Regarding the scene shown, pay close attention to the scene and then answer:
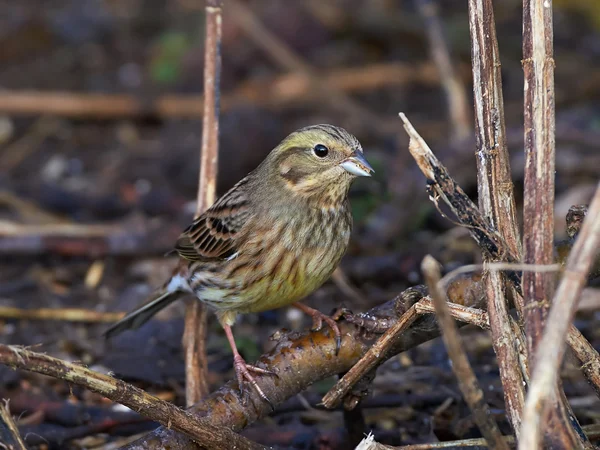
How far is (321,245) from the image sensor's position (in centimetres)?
391

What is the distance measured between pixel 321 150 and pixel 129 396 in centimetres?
162

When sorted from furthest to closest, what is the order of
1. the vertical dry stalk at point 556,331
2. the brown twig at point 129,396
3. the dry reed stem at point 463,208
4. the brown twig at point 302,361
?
the brown twig at point 302,361 → the dry reed stem at point 463,208 → the brown twig at point 129,396 → the vertical dry stalk at point 556,331

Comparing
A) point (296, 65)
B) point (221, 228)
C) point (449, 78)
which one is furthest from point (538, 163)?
point (296, 65)

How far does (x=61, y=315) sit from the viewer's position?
5066 mm

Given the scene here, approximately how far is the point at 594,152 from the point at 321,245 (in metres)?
3.11

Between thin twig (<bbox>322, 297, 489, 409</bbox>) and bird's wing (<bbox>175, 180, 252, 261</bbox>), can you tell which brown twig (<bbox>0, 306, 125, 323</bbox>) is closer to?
bird's wing (<bbox>175, 180, 252, 261</bbox>)

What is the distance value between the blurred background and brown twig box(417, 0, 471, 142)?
2 centimetres

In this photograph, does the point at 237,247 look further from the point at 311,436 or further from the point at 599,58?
the point at 599,58

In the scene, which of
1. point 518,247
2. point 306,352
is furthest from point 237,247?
point 518,247

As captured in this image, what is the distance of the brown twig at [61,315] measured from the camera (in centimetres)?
504

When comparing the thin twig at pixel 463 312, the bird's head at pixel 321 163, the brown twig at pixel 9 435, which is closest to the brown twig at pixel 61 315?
the bird's head at pixel 321 163

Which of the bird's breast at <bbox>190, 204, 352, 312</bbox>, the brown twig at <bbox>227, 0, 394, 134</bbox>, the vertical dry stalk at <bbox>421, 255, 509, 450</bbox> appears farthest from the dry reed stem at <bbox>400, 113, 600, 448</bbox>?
the brown twig at <bbox>227, 0, 394, 134</bbox>

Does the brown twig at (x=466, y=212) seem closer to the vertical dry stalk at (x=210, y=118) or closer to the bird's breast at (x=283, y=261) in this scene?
the bird's breast at (x=283, y=261)

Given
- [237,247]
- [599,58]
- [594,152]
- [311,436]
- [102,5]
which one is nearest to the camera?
[311,436]
